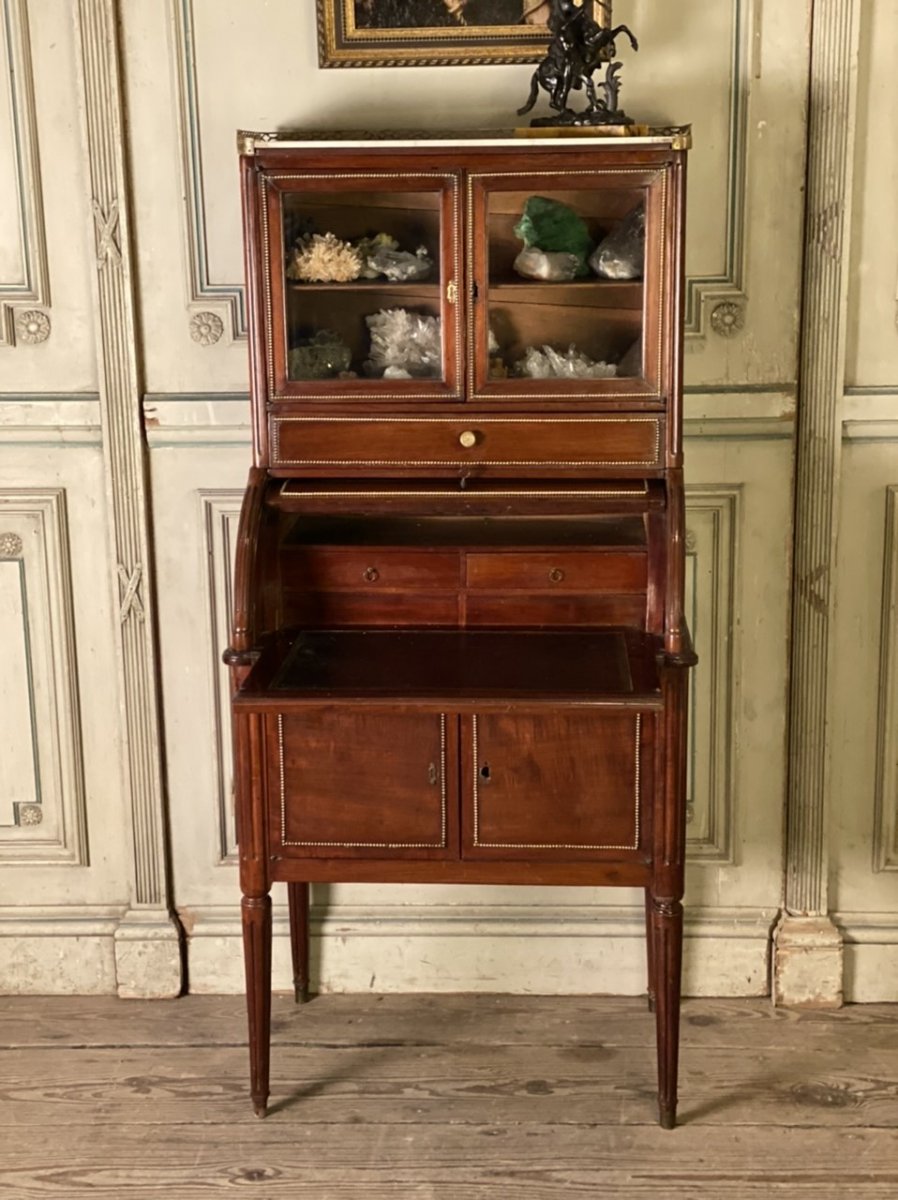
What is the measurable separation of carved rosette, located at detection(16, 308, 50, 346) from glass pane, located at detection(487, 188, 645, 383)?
1.09m

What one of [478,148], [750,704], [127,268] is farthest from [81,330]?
[750,704]

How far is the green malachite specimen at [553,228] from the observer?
2.46 meters

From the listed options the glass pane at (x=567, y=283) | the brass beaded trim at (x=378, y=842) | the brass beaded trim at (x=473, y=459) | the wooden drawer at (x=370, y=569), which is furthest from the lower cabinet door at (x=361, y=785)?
the glass pane at (x=567, y=283)

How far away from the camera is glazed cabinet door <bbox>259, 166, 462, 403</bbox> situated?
2.46m

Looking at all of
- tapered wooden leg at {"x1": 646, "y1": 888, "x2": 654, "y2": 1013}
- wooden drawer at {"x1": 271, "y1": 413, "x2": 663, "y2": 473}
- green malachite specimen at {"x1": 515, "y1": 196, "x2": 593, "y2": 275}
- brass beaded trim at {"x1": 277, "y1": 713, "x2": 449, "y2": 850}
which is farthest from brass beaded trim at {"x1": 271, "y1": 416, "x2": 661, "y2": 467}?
tapered wooden leg at {"x1": 646, "y1": 888, "x2": 654, "y2": 1013}

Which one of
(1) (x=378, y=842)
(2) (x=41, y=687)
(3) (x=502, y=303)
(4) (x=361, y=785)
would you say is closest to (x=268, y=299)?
(3) (x=502, y=303)

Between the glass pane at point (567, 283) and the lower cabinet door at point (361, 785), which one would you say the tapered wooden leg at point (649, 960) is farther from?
the glass pane at point (567, 283)

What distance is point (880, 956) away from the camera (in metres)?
3.06

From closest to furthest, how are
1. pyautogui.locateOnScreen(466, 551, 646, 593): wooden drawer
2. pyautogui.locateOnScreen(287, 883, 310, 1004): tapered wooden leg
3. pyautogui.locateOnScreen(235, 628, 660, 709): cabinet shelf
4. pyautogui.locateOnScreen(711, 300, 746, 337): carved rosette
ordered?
1. pyautogui.locateOnScreen(235, 628, 660, 709): cabinet shelf
2. pyautogui.locateOnScreen(466, 551, 646, 593): wooden drawer
3. pyautogui.locateOnScreen(711, 300, 746, 337): carved rosette
4. pyautogui.locateOnScreen(287, 883, 310, 1004): tapered wooden leg

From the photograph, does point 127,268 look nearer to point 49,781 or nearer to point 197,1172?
point 49,781

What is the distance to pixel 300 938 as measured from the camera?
10.0ft

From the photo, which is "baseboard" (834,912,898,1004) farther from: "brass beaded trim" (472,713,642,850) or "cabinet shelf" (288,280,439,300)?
"cabinet shelf" (288,280,439,300)

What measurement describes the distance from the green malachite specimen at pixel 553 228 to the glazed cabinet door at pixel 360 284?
14cm

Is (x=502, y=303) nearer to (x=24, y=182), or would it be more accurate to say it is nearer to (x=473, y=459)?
(x=473, y=459)
